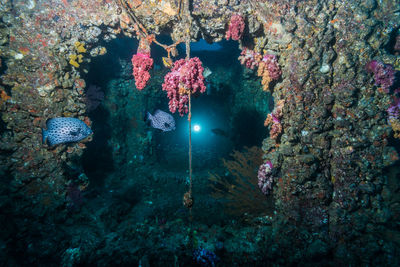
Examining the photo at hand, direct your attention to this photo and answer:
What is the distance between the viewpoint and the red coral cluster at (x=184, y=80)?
332 cm

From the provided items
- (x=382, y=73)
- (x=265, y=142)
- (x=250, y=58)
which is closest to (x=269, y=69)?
(x=250, y=58)

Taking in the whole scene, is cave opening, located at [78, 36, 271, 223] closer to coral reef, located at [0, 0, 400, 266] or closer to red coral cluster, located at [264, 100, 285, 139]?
coral reef, located at [0, 0, 400, 266]

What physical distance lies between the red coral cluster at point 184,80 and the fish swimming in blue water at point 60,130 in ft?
8.16

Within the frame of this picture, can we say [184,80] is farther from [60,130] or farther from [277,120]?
[60,130]

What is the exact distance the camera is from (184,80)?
3.35 meters

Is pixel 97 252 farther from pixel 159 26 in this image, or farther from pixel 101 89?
pixel 101 89

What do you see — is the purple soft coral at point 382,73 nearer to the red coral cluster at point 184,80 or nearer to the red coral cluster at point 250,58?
the red coral cluster at point 250,58

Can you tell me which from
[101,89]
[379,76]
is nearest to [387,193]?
[379,76]

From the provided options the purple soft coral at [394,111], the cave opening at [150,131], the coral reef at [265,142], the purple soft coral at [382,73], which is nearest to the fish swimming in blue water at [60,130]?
the coral reef at [265,142]

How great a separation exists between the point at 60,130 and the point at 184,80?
128 inches

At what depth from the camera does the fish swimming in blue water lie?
13.7 ft

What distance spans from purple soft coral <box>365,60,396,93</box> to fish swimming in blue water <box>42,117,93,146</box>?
6.75 meters

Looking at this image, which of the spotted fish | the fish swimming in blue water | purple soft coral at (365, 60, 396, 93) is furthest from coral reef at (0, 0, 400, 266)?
the fish swimming in blue water

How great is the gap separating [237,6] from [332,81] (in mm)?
2932
